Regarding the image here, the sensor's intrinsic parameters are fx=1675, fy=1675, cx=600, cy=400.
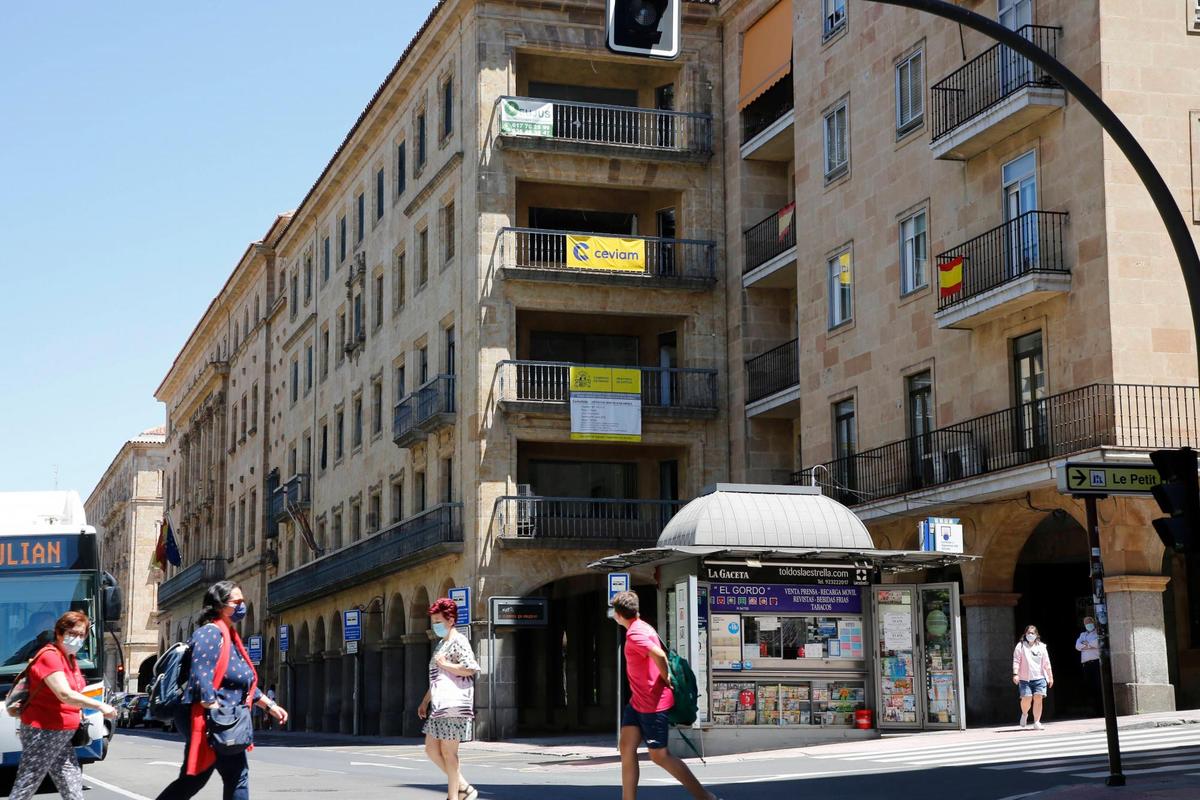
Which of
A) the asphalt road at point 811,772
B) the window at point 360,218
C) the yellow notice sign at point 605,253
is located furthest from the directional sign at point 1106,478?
the window at point 360,218

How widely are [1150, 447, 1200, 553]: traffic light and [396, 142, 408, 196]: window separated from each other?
126 feet

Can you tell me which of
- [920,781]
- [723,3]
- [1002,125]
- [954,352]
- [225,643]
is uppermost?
[723,3]

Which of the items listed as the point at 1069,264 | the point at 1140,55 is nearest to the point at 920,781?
the point at 1069,264

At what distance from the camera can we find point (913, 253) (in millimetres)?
33125

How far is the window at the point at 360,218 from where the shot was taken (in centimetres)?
5450

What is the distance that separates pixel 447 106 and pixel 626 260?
7.40 m

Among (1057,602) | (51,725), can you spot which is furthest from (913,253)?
(51,725)

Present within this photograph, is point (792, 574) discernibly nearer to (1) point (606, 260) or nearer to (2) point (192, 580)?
(1) point (606, 260)

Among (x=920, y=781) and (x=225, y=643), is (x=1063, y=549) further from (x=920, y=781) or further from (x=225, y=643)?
(x=225, y=643)

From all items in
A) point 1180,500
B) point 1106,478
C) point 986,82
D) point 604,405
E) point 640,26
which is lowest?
point 1180,500

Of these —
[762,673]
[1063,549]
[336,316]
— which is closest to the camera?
[762,673]

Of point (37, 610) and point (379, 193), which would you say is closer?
point (37, 610)

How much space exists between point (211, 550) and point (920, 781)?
6871cm

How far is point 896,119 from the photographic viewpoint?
33719mm
